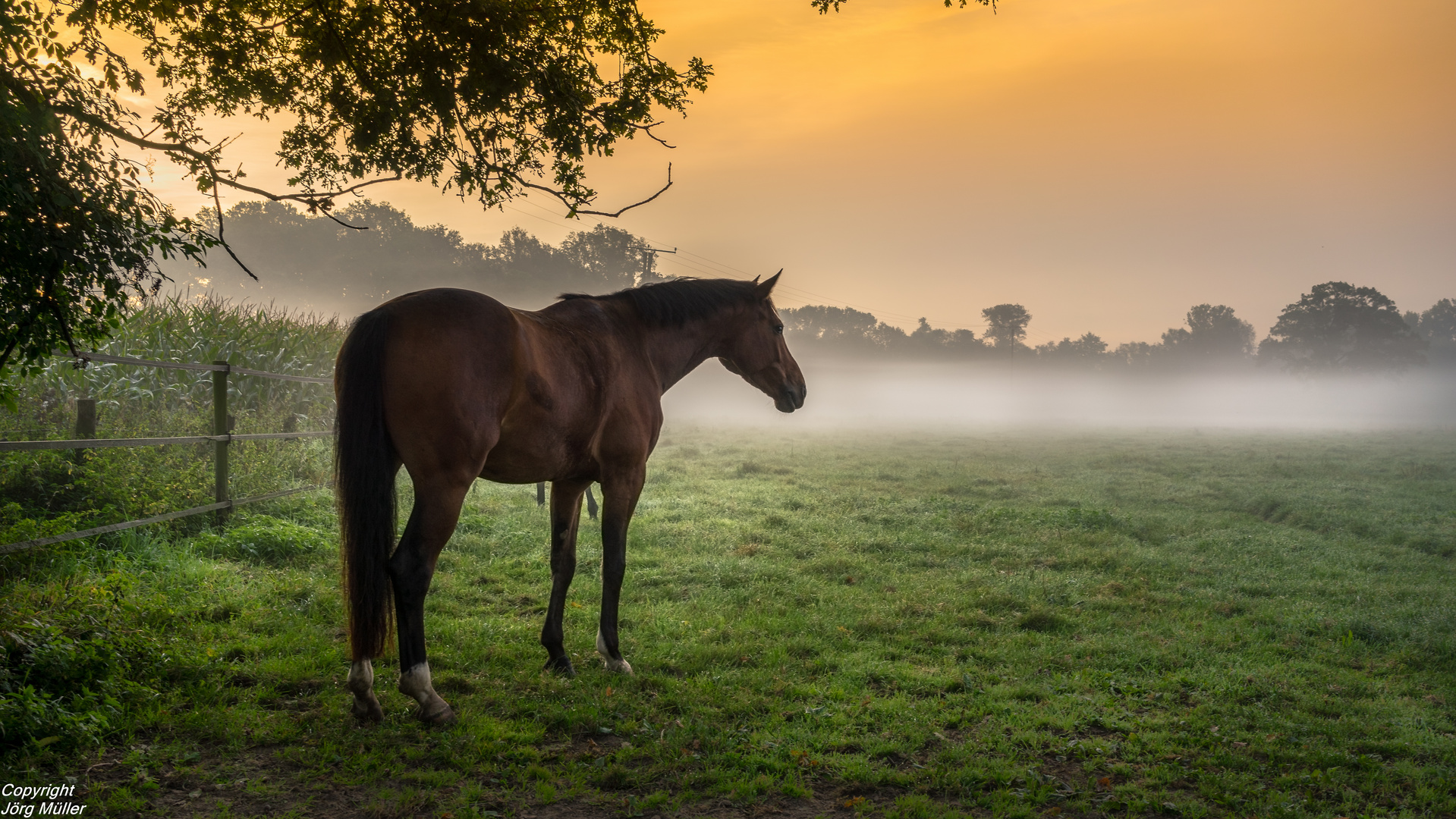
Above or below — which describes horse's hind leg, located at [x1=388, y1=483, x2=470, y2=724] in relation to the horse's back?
below

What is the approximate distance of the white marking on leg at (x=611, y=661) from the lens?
453cm

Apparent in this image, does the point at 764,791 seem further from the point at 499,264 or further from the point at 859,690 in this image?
the point at 499,264

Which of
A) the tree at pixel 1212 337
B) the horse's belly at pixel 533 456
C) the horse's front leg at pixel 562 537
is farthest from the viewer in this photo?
the tree at pixel 1212 337

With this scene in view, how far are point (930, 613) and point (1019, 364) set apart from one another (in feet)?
277

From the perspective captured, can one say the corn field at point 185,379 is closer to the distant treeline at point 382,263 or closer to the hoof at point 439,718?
the hoof at point 439,718

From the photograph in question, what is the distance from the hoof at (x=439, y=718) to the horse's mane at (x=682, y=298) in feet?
8.50

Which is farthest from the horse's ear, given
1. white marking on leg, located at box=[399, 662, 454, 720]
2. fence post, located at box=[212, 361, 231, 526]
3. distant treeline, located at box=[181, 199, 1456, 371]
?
distant treeline, located at box=[181, 199, 1456, 371]

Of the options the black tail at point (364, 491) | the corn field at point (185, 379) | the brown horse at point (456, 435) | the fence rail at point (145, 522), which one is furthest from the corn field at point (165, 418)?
the brown horse at point (456, 435)

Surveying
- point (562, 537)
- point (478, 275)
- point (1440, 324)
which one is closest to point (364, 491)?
point (562, 537)

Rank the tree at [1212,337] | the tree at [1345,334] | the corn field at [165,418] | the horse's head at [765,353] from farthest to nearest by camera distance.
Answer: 1. the tree at [1212,337]
2. the tree at [1345,334]
3. the corn field at [165,418]
4. the horse's head at [765,353]

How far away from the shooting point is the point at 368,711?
362cm

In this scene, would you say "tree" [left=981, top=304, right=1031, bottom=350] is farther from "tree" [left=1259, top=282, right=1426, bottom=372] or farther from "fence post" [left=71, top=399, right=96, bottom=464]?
"fence post" [left=71, top=399, right=96, bottom=464]

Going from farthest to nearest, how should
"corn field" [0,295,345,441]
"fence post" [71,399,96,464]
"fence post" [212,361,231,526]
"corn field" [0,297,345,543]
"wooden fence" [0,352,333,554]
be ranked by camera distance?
"corn field" [0,295,345,441]
"fence post" [212,361,231,526]
"fence post" [71,399,96,464]
"corn field" [0,297,345,543]
"wooden fence" [0,352,333,554]

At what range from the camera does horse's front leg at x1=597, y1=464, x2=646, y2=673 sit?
15.2ft
